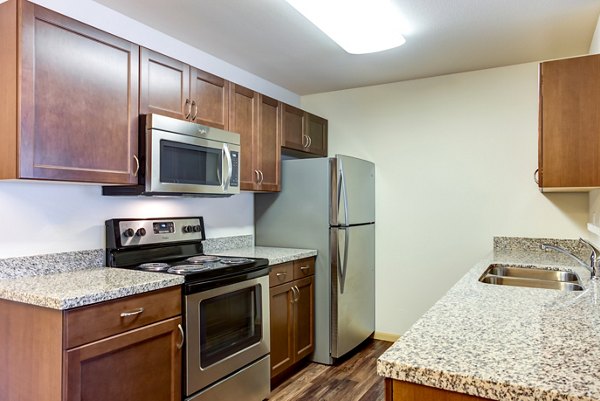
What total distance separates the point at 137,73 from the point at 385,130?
7.53 ft

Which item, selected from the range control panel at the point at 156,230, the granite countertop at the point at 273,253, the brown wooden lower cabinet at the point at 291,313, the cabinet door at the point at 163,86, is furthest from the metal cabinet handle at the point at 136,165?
the brown wooden lower cabinet at the point at 291,313

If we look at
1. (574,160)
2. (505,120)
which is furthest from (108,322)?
(505,120)

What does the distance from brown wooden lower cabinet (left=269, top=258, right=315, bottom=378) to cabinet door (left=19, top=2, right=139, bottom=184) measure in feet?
4.03

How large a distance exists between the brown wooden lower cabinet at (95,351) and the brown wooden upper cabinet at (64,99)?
61 centimetres

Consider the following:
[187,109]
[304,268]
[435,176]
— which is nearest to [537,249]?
[435,176]

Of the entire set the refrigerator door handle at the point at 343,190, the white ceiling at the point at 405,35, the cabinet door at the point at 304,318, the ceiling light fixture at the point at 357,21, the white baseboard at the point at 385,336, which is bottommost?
the white baseboard at the point at 385,336

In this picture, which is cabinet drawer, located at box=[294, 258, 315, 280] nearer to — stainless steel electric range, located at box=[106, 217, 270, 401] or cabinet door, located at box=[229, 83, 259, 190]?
stainless steel electric range, located at box=[106, 217, 270, 401]

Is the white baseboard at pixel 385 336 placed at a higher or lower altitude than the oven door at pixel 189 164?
lower

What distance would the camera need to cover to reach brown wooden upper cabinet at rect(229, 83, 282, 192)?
9.36 ft

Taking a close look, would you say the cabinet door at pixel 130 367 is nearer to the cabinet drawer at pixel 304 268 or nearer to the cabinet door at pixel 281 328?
the cabinet door at pixel 281 328

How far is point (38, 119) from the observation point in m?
1.73

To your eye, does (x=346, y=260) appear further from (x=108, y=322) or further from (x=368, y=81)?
(x=108, y=322)

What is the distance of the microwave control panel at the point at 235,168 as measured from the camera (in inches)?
105

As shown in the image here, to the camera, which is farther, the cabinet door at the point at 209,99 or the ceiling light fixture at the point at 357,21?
the cabinet door at the point at 209,99
